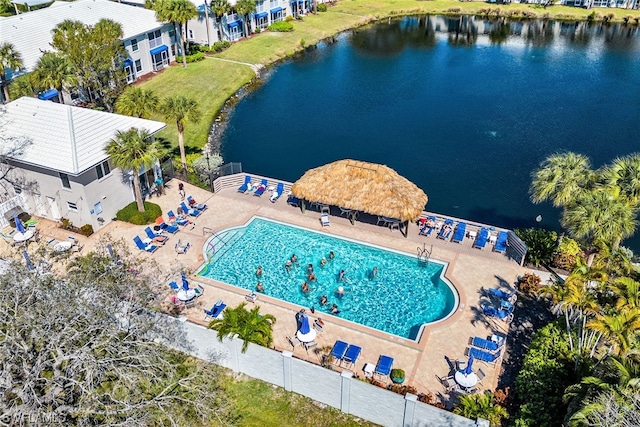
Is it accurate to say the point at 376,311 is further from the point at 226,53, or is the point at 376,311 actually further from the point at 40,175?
the point at 226,53

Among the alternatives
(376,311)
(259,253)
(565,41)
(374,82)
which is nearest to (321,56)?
(374,82)

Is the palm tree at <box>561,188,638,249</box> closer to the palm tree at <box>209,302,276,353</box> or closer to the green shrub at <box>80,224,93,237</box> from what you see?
the palm tree at <box>209,302,276,353</box>

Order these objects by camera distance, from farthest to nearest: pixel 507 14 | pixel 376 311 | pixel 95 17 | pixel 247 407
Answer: pixel 507 14, pixel 95 17, pixel 376 311, pixel 247 407

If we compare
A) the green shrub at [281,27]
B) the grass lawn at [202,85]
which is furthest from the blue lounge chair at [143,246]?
the green shrub at [281,27]

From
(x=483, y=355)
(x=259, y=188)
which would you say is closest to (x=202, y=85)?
(x=259, y=188)

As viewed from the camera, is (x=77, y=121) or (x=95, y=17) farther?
(x=95, y=17)

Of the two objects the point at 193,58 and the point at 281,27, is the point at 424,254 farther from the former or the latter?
the point at 281,27

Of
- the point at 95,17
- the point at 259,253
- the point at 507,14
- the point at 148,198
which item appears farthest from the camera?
the point at 507,14
